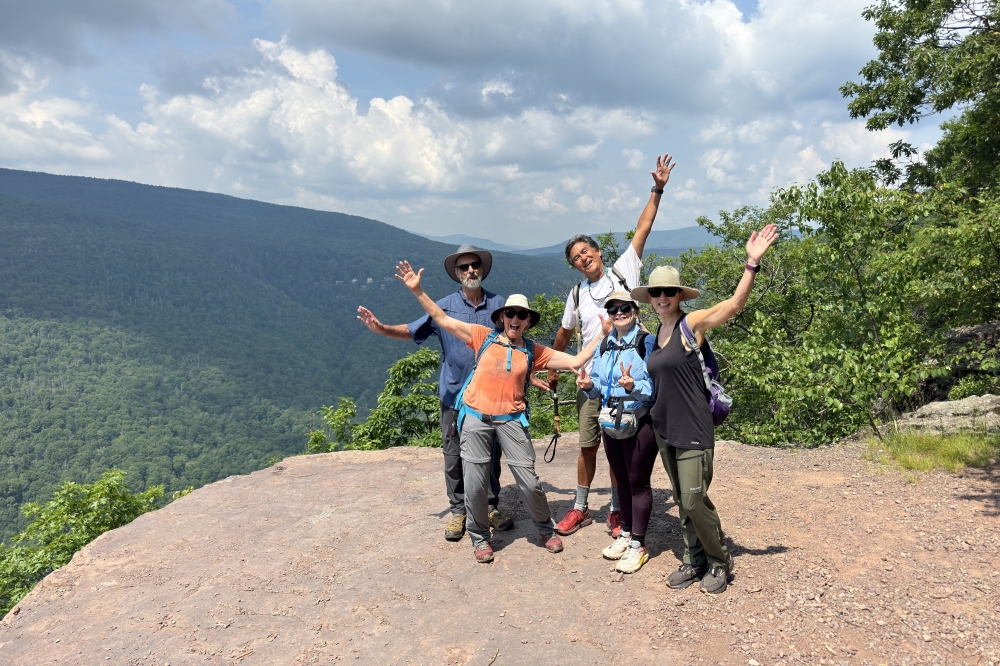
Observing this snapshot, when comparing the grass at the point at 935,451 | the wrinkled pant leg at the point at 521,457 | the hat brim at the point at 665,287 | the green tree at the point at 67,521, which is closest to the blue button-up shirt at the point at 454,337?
the wrinkled pant leg at the point at 521,457

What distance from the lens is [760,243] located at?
3559 mm

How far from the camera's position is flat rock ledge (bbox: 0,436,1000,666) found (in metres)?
3.37

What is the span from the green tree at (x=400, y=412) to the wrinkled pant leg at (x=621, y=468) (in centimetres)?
1406

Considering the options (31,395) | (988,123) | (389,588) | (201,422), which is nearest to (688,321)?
(389,588)

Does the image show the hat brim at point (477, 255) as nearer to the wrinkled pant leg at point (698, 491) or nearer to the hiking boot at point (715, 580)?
the wrinkled pant leg at point (698, 491)

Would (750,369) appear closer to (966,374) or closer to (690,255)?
(966,374)

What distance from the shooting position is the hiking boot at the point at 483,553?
4531mm

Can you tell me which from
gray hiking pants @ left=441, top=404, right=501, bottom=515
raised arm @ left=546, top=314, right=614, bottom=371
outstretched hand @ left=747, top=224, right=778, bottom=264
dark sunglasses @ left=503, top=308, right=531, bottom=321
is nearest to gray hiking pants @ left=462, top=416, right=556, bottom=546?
gray hiking pants @ left=441, top=404, right=501, bottom=515

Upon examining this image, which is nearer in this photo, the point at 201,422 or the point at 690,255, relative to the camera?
the point at 690,255

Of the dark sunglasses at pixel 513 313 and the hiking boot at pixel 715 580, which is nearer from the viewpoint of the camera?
the hiking boot at pixel 715 580

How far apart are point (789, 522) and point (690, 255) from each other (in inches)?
519

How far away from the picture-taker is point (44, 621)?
171 inches

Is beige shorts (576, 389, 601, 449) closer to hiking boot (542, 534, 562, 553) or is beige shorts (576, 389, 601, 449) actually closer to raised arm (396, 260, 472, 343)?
hiking boot (542, 534, 562, 553)

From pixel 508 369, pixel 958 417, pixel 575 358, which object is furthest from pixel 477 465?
pixel 958 417
